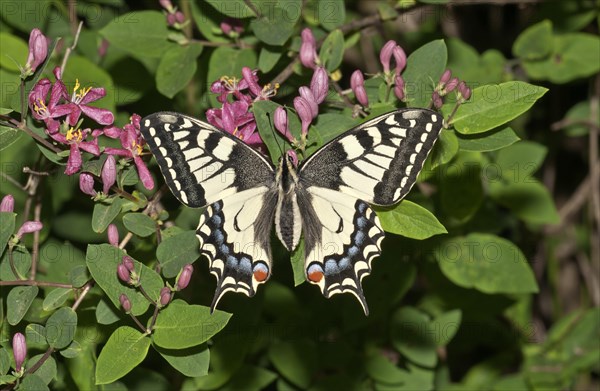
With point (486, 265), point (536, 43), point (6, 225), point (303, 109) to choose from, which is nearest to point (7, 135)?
point (6, 225)

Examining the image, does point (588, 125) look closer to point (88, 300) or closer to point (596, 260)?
point (596, 260)

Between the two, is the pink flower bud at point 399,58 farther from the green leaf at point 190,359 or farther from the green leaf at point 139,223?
the green leaf at point 190,359

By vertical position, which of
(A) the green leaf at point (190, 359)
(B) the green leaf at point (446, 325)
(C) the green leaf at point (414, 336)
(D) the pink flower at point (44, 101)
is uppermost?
(D) the pink flower at point (44, 101)

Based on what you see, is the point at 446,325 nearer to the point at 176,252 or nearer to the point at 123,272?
the point at 176,252

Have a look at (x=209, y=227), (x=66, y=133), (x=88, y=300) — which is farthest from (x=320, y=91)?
(x=88, y=300)

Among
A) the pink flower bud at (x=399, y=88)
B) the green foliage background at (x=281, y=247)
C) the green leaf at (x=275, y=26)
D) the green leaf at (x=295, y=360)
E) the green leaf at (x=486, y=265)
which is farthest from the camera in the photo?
the green leaf at (x=486, y=265)

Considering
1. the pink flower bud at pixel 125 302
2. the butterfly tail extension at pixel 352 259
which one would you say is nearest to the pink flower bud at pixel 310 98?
the butterfly tail extension at pixel 352 259

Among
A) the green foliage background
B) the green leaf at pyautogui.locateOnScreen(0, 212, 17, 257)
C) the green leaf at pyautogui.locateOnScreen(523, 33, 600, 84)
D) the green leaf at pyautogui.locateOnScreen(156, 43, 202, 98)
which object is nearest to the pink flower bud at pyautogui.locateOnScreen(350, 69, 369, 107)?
the green foliage background
